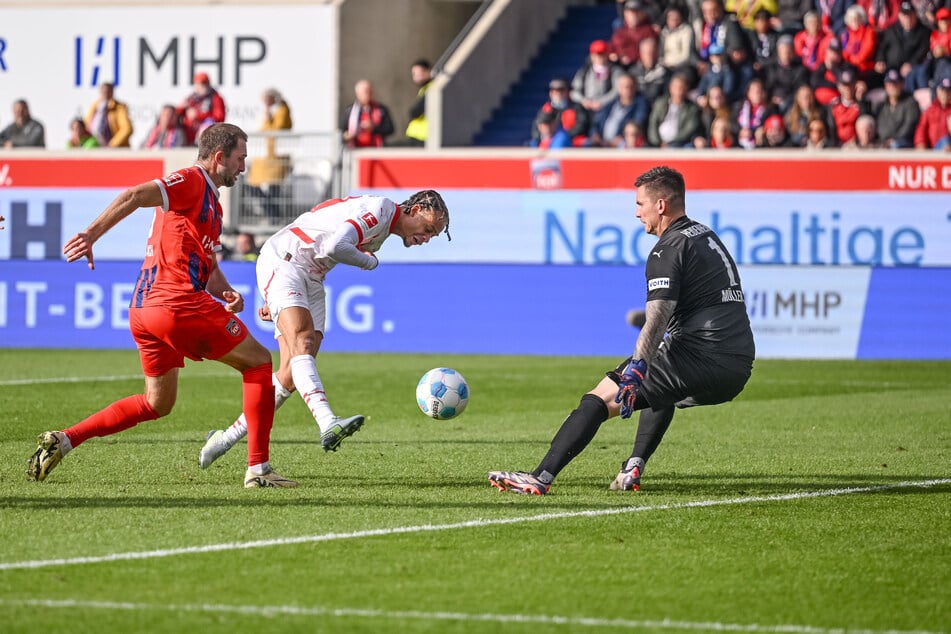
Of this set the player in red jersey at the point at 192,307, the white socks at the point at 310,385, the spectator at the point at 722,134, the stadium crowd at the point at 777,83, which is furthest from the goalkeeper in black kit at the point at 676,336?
the spectator at the point at 722,134

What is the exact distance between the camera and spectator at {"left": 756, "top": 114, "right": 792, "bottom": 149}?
24688 mm

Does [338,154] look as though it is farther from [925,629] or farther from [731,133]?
[925,629]

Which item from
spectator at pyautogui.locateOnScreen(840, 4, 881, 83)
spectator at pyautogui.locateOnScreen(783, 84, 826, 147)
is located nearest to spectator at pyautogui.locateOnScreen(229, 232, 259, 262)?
spectator at pyautogui.locateOnScreen(783, 84, 826, 147)

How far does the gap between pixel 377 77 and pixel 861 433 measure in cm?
1825

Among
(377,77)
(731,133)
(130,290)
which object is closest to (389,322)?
(130,290)

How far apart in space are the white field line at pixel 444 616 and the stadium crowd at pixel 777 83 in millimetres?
19259

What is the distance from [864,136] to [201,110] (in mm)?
10896

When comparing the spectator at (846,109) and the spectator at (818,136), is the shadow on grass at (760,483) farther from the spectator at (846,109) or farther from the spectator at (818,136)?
the spectator at (846,109)

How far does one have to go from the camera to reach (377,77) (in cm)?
2981

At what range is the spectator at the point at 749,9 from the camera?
26359mm

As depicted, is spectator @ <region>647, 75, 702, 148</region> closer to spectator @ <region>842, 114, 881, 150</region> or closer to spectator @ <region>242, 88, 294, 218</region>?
spectator @ <region>842, 114, 881, 150</region>

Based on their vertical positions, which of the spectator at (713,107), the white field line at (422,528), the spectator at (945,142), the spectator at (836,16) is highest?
the spectator at (836,16)

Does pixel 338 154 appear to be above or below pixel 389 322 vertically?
above

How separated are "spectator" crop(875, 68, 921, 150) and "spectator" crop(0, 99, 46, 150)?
551 inches
